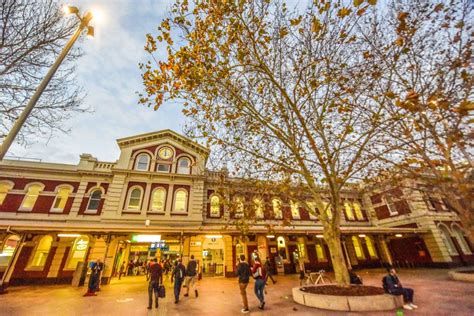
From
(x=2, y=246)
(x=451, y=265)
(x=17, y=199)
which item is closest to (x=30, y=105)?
(x=2, y=246)

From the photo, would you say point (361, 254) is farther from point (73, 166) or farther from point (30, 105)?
point (73, 166)

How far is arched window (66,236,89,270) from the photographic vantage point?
15.5 meters

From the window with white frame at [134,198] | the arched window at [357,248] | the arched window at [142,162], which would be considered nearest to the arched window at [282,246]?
the arched window at [357,248]

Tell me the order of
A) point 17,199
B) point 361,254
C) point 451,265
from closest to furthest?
point 17,199
point 451,265
point 361,254

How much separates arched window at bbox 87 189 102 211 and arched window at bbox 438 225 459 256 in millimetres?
32576

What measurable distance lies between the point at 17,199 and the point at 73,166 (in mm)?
4221

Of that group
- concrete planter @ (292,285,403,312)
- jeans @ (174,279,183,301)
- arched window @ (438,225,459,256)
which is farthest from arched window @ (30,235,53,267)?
arched window @ (438,225,459,256)

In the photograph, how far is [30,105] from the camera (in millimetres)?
4863

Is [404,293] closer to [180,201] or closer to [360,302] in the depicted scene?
[360,302]

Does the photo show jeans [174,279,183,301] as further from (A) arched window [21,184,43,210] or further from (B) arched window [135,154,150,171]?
(A) arched window [21,184,43,210]

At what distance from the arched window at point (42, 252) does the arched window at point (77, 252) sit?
5.06 feet

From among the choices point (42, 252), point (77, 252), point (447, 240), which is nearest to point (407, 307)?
point (77, 252)

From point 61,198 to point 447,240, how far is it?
3648 cm

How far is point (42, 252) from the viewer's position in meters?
15.4
